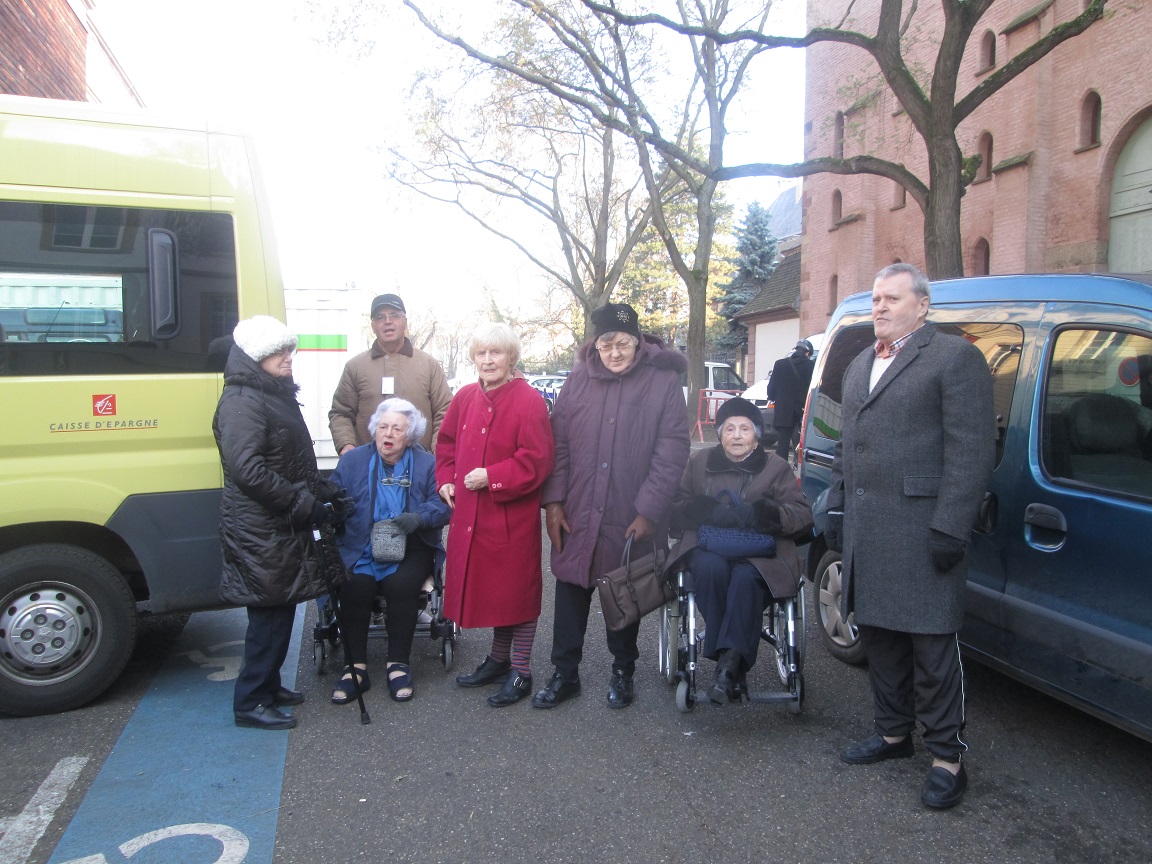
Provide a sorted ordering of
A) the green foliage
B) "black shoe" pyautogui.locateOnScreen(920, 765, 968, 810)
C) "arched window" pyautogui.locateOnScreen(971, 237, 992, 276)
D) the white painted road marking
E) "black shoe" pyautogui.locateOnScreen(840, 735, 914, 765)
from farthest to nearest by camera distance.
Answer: the green foliage < "arched window" pyautogui.locateOnScreen(971, 237, 992, 276) < "black shoe" pyautogui.locateOnScreen(840, 735, 914, 765) < "black shoe" pyautogui.locateOnScreen(920, 765, 968, 810) < the white painted road marking

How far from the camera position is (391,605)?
4797mm

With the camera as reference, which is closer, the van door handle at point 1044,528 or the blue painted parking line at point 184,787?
the blue painted parking line at point 184,787

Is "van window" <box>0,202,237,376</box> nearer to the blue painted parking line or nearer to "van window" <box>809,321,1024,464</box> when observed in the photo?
the blue painted parking line

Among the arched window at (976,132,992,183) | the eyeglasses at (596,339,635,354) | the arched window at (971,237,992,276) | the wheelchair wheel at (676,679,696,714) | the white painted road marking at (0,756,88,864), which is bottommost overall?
the white painted road marking at (0,756,88,864)

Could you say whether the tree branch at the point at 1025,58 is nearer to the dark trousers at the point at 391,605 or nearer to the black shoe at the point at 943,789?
the dark trousers at the point at 391,605

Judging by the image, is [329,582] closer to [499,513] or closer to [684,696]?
[499,513]

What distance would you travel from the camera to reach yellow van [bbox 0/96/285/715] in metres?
4.19

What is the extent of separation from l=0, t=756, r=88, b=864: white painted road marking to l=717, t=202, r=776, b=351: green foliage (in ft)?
113

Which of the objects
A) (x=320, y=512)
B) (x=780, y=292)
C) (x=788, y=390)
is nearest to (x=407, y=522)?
(x=320, y=512)

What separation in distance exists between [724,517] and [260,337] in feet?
7.44

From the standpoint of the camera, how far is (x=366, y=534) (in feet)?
16.0

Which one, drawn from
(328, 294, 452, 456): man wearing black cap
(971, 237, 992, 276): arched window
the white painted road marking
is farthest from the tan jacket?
(971, 237, 992, 276): arched window

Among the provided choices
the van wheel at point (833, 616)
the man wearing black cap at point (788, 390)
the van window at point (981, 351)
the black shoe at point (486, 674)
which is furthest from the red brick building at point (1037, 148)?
the black shoe at point (486, 674)

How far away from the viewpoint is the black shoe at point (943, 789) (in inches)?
136
